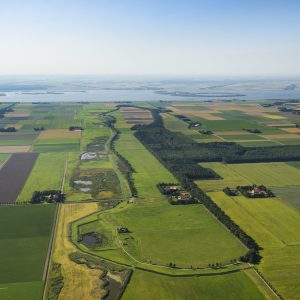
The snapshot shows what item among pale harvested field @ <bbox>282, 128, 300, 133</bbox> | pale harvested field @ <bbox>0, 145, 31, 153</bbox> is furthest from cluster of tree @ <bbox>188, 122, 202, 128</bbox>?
pale harvested field @ <bbox>0, 145, 31, 153</bbox>

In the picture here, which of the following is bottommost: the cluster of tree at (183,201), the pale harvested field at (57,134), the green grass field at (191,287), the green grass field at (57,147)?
the pale harvested field at (57,134)

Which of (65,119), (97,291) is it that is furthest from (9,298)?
(65,119)

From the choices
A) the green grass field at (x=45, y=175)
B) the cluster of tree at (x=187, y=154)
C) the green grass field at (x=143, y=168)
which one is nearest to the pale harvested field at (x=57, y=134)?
the green grass field at (x=143, y=168)

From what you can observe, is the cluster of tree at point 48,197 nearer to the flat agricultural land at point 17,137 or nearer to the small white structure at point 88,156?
the small white structure at point 88,156

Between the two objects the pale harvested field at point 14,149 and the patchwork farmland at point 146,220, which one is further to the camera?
the pale harvested field at point 14,149

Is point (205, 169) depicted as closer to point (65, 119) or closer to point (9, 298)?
point (9, 298)

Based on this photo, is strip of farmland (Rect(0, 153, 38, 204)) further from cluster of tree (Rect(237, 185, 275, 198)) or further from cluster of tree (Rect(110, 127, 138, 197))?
cluster of tree (Rect(237, 185, 275, 198))
